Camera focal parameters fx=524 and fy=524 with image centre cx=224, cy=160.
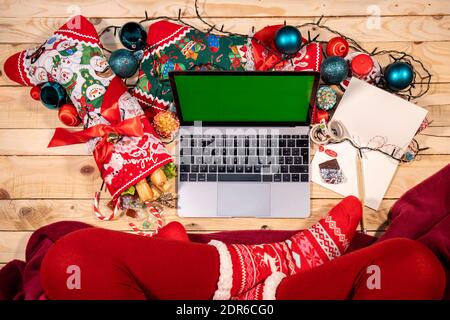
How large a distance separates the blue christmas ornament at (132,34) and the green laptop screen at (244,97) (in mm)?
221

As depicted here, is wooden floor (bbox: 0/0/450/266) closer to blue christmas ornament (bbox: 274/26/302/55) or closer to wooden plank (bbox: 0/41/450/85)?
wooden plank (bbox: 0/41/450/85)

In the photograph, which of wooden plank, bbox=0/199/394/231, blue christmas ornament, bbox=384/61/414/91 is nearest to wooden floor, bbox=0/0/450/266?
wooden plank, bbox=0/199/394/231

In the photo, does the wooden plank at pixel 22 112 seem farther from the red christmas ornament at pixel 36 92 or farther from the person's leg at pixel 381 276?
the person's leg at pixel 381 276

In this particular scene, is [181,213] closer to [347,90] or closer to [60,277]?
[60,277]

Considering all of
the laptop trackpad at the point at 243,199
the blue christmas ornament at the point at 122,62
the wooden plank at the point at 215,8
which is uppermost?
the wooden plank at the point at 215,8

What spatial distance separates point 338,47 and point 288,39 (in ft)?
0.44

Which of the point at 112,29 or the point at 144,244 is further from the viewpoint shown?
the point at 112,29

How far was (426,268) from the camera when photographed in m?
1.04

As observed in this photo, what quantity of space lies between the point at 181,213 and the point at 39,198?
357 millimetres

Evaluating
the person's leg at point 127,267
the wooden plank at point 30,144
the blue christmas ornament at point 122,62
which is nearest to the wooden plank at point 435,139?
the person's leg at point 127,267

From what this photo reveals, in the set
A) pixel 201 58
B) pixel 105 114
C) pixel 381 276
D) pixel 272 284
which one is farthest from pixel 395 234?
pixel 105 114

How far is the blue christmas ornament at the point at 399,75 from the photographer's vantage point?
3.97 ft
